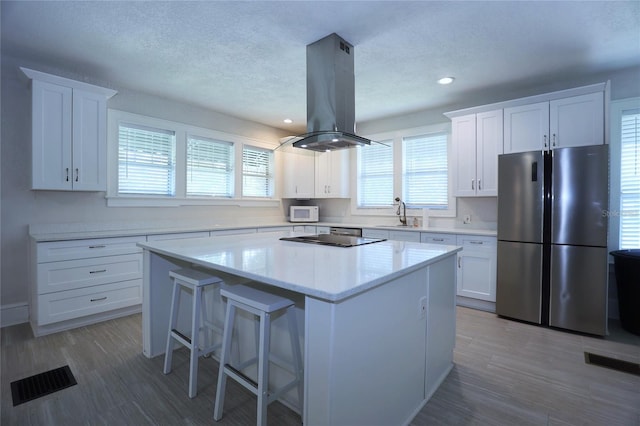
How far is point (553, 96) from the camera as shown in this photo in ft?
10.4

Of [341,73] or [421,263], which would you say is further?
[341,73]

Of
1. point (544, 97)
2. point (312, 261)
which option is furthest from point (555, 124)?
point (312, 261)

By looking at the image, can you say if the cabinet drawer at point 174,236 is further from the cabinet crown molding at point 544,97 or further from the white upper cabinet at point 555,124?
the white upper cabinet at point 555,124

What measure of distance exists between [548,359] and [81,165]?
4.59 metres

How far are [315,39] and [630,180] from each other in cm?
347

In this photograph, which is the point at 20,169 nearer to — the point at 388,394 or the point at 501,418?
the point at 388,394

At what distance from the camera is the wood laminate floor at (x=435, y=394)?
1.75 metres

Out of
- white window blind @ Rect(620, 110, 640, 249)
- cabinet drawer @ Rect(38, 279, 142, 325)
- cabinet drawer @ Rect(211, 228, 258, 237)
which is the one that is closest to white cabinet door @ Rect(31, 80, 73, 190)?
Answer: cabinet drawer @ Rect(38, 279, 142, 325)

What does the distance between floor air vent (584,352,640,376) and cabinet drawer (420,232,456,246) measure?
155cm

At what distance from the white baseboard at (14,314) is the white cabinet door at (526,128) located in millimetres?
5380

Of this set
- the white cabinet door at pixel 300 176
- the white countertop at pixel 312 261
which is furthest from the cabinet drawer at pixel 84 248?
the white cabinet door at pixel 300 176

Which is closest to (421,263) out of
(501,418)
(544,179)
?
(501,418)

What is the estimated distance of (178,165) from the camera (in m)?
4.19

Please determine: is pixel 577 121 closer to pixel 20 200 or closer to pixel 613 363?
pixel 613 363
